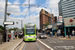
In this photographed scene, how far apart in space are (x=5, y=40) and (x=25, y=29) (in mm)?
3721

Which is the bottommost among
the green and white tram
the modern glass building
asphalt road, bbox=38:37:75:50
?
asphalt road, bbox=38:37:75:50

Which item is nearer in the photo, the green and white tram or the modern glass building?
the green and white tram

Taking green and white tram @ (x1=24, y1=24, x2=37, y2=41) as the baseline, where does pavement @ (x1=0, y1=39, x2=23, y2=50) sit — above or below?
below

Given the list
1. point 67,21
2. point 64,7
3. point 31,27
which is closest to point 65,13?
point 64,7

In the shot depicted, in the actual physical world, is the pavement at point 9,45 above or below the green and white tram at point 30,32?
below

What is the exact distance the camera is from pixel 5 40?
1513cm

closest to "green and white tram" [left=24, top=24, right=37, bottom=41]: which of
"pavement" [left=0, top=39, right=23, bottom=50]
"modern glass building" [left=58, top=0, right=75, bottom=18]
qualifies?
"pavement" [left=0, top=39, right=23, bottom=50]

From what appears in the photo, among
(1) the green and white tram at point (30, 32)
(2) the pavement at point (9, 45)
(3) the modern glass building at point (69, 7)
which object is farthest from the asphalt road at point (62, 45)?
(3) the modern glass building at point (69, 7)

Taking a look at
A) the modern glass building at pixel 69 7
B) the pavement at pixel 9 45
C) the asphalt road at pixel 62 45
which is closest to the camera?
the pavement at pixel 9 45

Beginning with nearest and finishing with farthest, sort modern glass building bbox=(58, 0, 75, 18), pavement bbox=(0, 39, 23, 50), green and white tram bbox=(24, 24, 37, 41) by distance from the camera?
pavement bbox=(0, 39, 23, 50) < green and white tram bbox=(24, 24, 37, 41) < modern glass building bbox=(58, 0, 75, 18)

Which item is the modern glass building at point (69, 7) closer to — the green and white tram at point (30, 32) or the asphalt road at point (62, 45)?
the green and white tram at point (30, 32)

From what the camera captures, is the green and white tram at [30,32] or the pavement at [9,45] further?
the green and white tram at [30,32]

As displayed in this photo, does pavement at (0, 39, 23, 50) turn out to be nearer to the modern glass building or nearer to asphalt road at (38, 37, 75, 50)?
asphalt road at (38, 37, 75, 50)

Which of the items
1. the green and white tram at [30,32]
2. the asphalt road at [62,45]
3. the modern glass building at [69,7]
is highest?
the modern glass building at [69,7]
